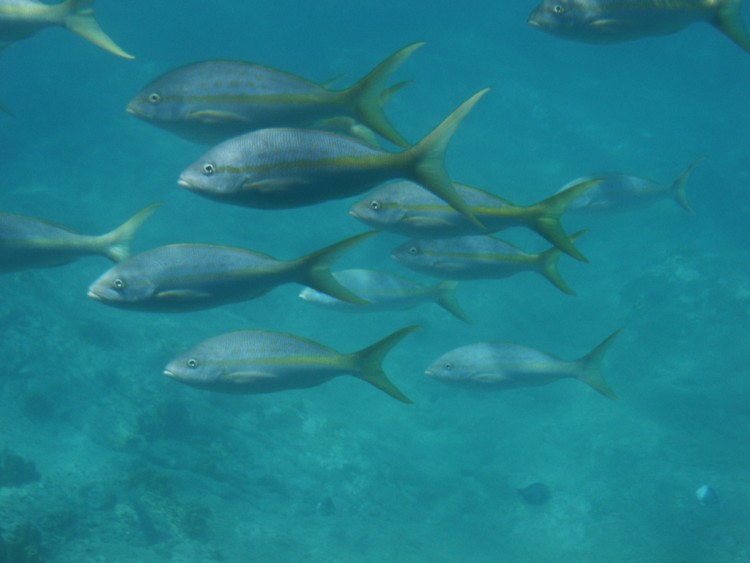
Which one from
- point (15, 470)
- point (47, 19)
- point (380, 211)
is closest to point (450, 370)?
point (380, 211)

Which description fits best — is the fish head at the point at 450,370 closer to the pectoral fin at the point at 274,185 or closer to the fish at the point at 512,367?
the fish at the point at 512,367

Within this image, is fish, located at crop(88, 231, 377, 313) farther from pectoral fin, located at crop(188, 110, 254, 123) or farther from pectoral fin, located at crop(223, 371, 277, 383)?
pectoral fin, located at crop(188, 110, 254, 123)

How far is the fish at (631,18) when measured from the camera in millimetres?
3295

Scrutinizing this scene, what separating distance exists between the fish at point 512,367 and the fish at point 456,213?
2.35 meters

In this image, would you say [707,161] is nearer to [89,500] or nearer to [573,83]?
[573,83]

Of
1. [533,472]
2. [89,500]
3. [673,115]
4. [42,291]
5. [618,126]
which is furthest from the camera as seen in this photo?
[673,115]

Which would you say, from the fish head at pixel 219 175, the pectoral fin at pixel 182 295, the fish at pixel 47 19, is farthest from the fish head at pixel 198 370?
the fish at pixel 47 19

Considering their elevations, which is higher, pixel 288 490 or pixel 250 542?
pixel 250 542

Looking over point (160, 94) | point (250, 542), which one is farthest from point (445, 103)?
point (160, 94)

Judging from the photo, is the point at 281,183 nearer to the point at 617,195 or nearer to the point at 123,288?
the point at 123,288

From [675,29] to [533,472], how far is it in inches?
353

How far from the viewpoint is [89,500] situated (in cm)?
760

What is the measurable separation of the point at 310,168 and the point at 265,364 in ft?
5.41

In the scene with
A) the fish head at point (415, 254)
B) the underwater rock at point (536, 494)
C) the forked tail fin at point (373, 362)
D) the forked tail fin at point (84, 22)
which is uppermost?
the forked tail fin at point (84, 22)
